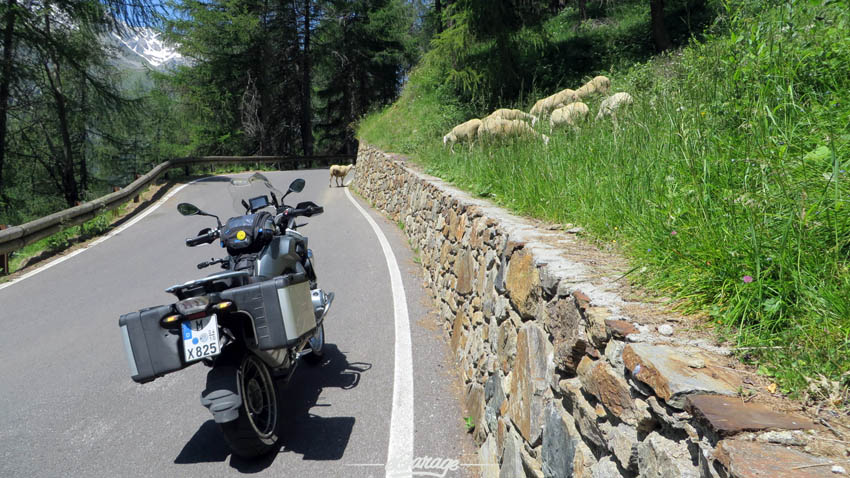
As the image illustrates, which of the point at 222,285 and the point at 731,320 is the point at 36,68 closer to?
the point at 222,285

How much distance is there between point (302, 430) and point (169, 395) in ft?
4.85

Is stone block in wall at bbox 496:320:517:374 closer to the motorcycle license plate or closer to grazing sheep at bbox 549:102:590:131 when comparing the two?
the motorcycle license plate

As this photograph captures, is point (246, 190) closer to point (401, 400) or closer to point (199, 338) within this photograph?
point (199, 338)

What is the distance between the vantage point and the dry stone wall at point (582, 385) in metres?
1.53

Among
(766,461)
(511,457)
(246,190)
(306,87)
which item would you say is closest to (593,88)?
(246,190)

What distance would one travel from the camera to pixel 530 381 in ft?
10.2

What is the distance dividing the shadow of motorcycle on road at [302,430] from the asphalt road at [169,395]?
0.04ft

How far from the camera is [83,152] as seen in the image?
32.1 metres

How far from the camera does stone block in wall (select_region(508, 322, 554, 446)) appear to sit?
9.54 ft

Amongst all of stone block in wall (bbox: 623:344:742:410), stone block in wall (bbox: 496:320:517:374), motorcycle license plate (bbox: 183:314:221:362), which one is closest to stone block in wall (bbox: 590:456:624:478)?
stone block in wall (bbox: 623:344:742:410)

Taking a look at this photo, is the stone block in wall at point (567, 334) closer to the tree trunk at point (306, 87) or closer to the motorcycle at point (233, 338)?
the motorcycle at point (233, 338)

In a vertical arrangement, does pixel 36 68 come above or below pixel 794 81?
above

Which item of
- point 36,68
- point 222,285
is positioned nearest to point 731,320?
point 222,285

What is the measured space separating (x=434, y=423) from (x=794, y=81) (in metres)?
3.55
